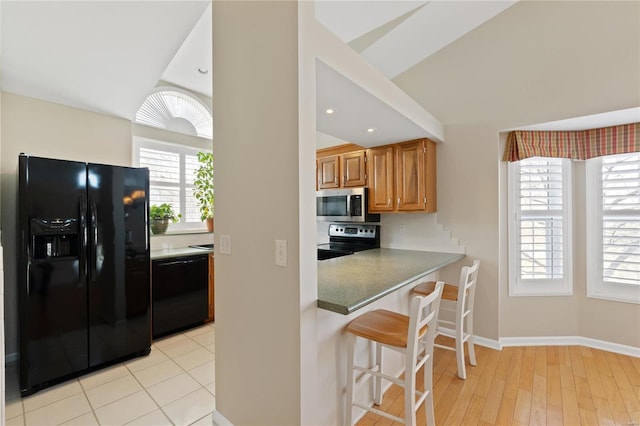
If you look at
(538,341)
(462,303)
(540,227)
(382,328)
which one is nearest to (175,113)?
(382,328)

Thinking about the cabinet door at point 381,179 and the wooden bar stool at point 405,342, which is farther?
the cabinet door at point 381,179

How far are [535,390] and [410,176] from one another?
207 centimetres

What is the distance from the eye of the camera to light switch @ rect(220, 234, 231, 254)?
5.77ft

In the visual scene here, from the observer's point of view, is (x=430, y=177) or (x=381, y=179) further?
(x=381, y=179)

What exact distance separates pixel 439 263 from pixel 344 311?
1.46 m

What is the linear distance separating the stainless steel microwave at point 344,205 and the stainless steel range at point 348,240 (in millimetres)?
214

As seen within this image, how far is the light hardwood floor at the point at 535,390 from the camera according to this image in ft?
6.32

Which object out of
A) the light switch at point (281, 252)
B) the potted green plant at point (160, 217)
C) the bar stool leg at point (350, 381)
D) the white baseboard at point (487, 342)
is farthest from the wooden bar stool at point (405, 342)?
the potted green plant at point (160, 217)

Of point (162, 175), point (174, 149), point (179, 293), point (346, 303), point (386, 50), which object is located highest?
point (386, 50)

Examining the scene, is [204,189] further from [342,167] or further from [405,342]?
[405,342]

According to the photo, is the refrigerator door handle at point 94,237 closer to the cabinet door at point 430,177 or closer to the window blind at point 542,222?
the cabinet door at point 430,177

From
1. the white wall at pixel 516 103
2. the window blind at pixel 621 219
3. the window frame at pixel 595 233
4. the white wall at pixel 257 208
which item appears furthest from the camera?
the window frame at pixel 595 233

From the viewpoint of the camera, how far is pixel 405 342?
159cm

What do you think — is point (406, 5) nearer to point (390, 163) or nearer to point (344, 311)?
point (390, 163)
